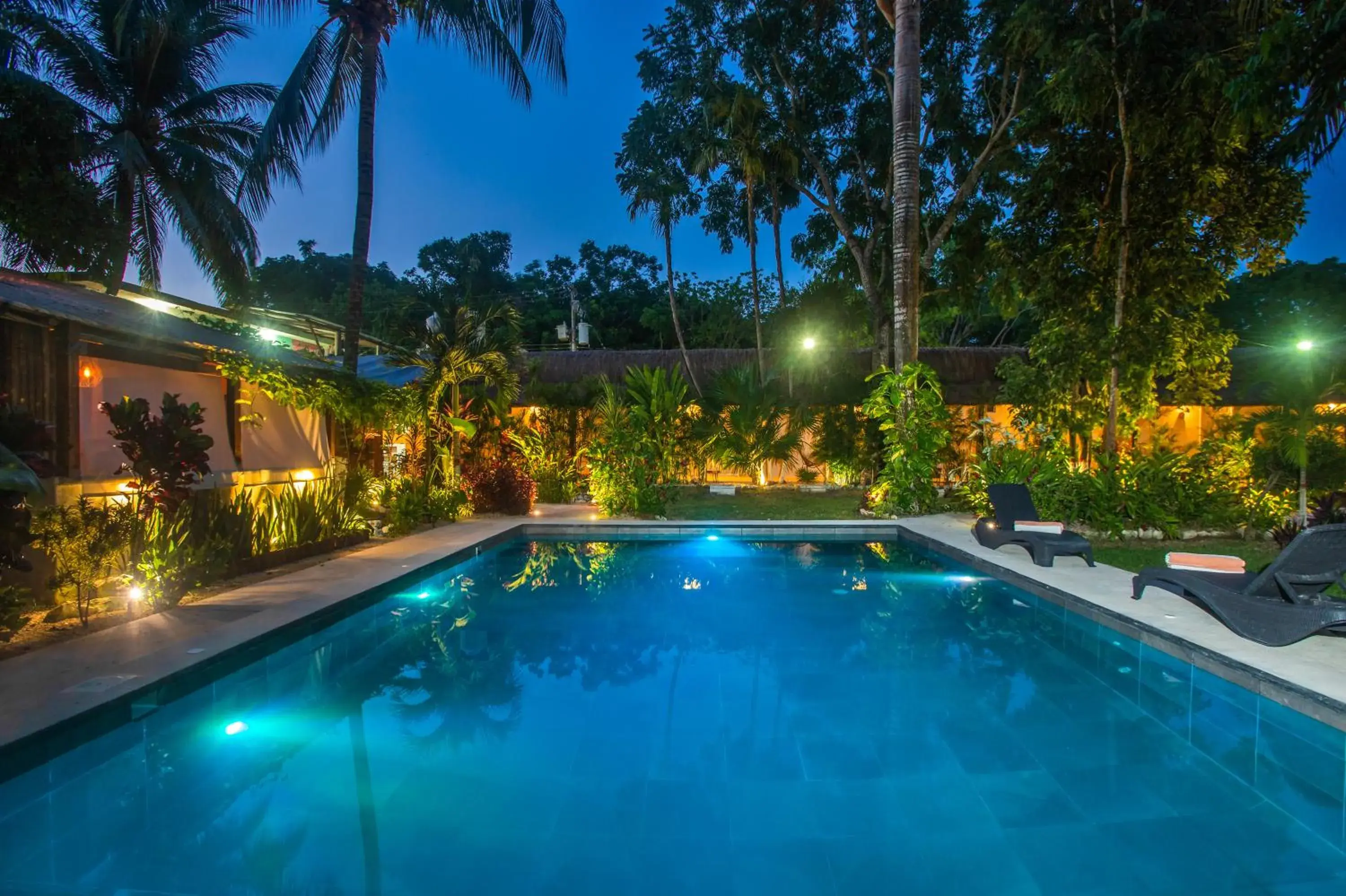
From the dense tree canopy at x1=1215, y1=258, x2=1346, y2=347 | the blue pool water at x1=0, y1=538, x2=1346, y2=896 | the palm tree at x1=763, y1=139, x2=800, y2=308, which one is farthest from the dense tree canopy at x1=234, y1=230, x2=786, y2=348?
the blue pool water at x1=0, y1=538, x2=1346, y2=896

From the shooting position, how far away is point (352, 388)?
945cm

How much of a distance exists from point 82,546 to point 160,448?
106 centimetres

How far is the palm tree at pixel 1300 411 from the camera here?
8.52 m

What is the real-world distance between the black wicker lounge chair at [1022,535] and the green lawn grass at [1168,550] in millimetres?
364

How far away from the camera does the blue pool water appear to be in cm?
290

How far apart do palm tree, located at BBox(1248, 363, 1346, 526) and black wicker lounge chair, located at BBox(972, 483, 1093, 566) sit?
2.88 meters

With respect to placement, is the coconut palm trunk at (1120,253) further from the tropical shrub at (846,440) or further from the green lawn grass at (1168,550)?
the tropical shrub at (846,440)

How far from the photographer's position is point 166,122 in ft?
51.0

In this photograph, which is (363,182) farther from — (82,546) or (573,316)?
(573,316)

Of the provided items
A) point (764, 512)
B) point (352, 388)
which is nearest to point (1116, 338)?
point (764, 512)

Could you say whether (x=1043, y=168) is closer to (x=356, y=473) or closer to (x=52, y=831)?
(x=356, y=473)

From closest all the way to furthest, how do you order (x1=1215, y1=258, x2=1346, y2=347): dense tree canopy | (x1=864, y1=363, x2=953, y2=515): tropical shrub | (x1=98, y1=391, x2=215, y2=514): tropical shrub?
(x1=98, y1=391, x2=215, y2=514): tropical shrub, (x1=864, y1=363, x2=953, y2=515): tropical shrub, (x1=1215, y1=258, x2=1346, y2=347): dense tree canopy

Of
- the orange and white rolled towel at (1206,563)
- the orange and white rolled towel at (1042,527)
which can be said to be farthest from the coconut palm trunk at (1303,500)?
the orange and white rolled towel at (1206,563)

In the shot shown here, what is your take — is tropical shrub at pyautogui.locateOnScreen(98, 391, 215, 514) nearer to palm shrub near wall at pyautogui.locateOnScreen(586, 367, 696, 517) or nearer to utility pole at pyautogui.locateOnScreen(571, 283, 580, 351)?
palm shrub near wall at pyautogui.locateOnScreen(586, 367, 696, 517)
